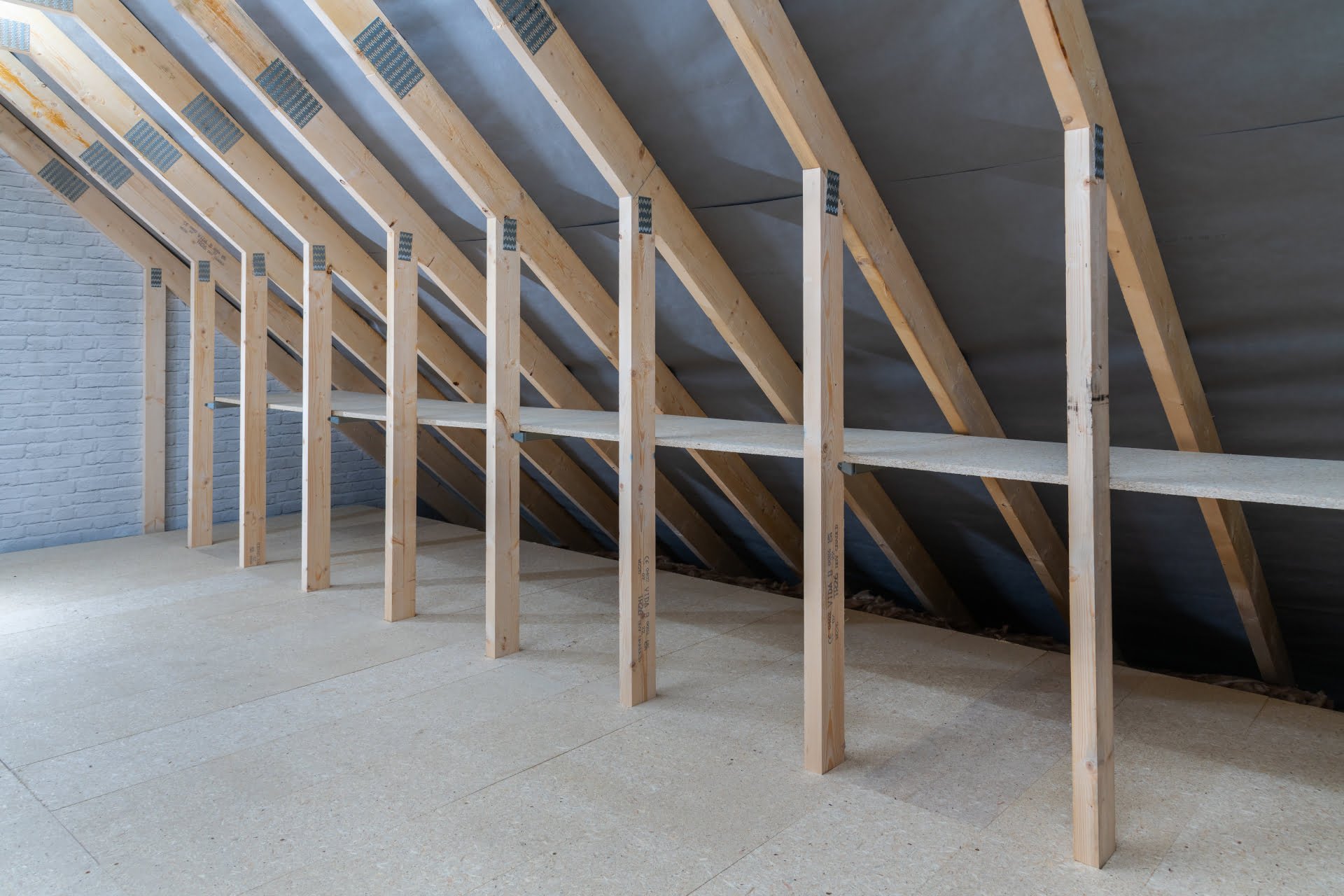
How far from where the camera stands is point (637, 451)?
3.02 meters

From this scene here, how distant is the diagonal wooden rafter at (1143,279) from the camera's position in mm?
1918

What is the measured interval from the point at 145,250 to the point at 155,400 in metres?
0.98

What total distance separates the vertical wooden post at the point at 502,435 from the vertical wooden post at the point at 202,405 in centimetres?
282

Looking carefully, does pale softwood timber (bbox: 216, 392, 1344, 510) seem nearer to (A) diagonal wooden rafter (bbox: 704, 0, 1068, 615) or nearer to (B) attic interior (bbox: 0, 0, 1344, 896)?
(B) attic interior (bbox: 0, 0, 1344, 896)

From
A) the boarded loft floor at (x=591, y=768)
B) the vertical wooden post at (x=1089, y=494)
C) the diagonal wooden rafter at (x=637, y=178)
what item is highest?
the diagonal wooden rafter at (x=637, y=178)

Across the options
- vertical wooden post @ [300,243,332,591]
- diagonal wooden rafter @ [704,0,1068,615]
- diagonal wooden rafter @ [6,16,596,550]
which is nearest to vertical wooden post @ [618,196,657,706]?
diagonal wooden rafter @ [704,0,1068,615]

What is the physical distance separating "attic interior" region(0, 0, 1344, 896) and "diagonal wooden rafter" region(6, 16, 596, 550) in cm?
2

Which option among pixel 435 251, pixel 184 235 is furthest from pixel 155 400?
pixel 435 251

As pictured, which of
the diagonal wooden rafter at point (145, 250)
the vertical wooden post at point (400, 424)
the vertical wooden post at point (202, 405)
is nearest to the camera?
the vertical wooden post at point (400, 424)

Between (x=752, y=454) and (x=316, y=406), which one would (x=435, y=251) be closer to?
(x=316, y=406)

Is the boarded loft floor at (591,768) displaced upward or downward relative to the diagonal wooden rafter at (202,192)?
downward

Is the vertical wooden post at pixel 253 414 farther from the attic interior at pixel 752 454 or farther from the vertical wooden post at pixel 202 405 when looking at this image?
the vertical wooden post at pixel 202 405

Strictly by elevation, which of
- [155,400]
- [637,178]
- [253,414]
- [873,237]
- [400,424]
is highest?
[637,178]

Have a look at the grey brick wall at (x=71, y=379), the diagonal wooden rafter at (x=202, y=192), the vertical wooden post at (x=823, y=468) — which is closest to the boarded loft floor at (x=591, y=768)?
the vertical wooden post at (x=823, y=468)
